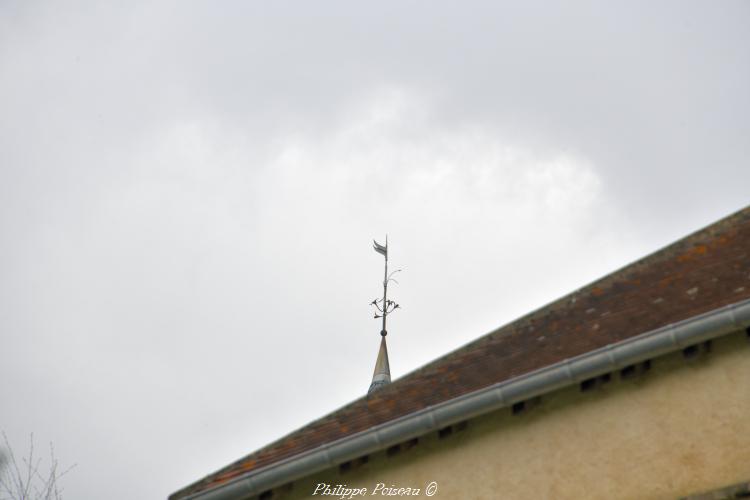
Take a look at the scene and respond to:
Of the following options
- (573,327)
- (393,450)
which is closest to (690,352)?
(573,327)

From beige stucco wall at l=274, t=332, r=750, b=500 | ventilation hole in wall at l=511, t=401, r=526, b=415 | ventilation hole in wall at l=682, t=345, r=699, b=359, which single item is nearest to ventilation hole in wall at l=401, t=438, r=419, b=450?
beige stucco wall at l=274, t=332, r=750, b=500

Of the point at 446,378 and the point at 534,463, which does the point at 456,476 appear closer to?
the point at 534,463

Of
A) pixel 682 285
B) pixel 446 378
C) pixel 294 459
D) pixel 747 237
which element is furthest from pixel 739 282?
pixel 294 459

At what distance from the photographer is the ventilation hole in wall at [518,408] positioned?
7531 millimetres

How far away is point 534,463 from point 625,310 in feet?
5.93

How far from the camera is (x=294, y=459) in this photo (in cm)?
773

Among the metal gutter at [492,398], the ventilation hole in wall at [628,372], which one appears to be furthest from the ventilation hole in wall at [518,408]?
the ventilation hole in wall at [628,372]

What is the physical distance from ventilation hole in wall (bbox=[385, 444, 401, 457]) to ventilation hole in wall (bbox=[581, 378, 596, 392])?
1.73 meters

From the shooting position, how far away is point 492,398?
7.36 metres

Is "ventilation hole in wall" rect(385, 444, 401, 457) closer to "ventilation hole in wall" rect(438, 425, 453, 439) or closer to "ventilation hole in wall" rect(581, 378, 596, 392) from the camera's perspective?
"ventilation hole in wall" rect(438, 425, 453, 439)

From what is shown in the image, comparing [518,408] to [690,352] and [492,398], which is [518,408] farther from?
[690,352]

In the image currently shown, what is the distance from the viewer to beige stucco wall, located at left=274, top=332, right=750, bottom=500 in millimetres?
6699

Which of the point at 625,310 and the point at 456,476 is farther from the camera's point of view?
the point at 625,310

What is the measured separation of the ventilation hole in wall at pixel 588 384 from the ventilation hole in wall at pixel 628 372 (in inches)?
9.5
